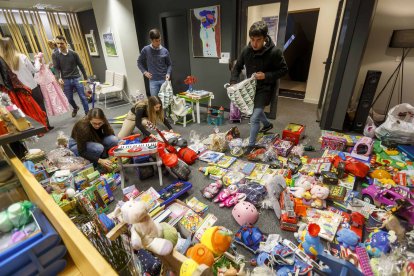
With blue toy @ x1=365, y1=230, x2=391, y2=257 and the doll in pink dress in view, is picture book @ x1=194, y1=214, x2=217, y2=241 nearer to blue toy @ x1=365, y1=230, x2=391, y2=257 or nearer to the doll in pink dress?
blue toy @ x1=365, y1=230, x2=391, y2=257

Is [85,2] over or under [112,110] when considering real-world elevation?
over

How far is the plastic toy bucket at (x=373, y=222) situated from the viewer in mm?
1591

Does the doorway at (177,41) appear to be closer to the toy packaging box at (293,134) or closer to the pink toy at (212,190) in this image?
the toy packaging box at (293,134)

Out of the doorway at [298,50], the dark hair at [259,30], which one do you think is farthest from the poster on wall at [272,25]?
the dark hair at [259,30]

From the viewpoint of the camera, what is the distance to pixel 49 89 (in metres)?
3.58

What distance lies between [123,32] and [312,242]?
5235 mm

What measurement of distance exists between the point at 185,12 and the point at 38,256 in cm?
445

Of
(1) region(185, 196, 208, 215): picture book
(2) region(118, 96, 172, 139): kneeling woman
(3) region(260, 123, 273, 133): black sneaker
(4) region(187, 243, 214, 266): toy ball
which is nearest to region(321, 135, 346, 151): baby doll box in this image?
(3) region(260, 123, 273, 133): black sneaker

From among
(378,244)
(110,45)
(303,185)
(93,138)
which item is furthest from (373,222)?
(110,45)

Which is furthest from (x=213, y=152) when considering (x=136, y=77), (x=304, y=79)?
(x=304, y=79)

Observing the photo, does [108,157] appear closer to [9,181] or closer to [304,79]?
[9,181]

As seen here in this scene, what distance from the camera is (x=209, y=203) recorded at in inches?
78.2

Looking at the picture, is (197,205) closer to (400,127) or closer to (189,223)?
(189,223)

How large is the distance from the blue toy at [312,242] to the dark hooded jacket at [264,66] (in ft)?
5.20
